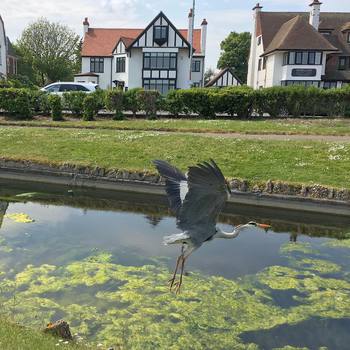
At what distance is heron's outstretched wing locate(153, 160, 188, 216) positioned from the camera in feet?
17.8

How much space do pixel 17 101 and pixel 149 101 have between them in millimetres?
7247

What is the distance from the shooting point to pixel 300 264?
29.6 ft

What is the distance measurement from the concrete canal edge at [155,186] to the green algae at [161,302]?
4.44 meters

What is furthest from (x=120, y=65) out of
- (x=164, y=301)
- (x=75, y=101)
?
(x=164, y=301)

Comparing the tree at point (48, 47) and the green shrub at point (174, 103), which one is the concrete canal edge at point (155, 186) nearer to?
the green shrub at point (174, 103)

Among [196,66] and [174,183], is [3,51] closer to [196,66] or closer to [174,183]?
[196,66]

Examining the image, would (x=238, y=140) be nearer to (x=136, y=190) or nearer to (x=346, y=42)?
(x=136, y=190)

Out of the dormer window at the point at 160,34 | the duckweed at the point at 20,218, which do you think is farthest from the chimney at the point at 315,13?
the duckweed at the point at 20,218

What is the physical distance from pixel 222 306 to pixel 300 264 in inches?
101

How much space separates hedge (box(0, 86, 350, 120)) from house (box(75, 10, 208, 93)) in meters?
18.8

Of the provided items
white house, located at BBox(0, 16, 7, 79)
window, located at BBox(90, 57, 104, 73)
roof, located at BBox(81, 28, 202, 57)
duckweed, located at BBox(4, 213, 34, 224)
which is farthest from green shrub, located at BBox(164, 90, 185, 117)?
white house, located at BBox(0, 16, 7, 79)

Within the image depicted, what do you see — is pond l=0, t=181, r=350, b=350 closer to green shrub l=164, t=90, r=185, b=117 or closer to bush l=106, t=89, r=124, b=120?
bush l=106, t=89, r=124, b=120

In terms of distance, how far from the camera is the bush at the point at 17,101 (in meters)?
25.4

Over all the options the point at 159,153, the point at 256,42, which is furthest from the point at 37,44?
the point at 159,153
